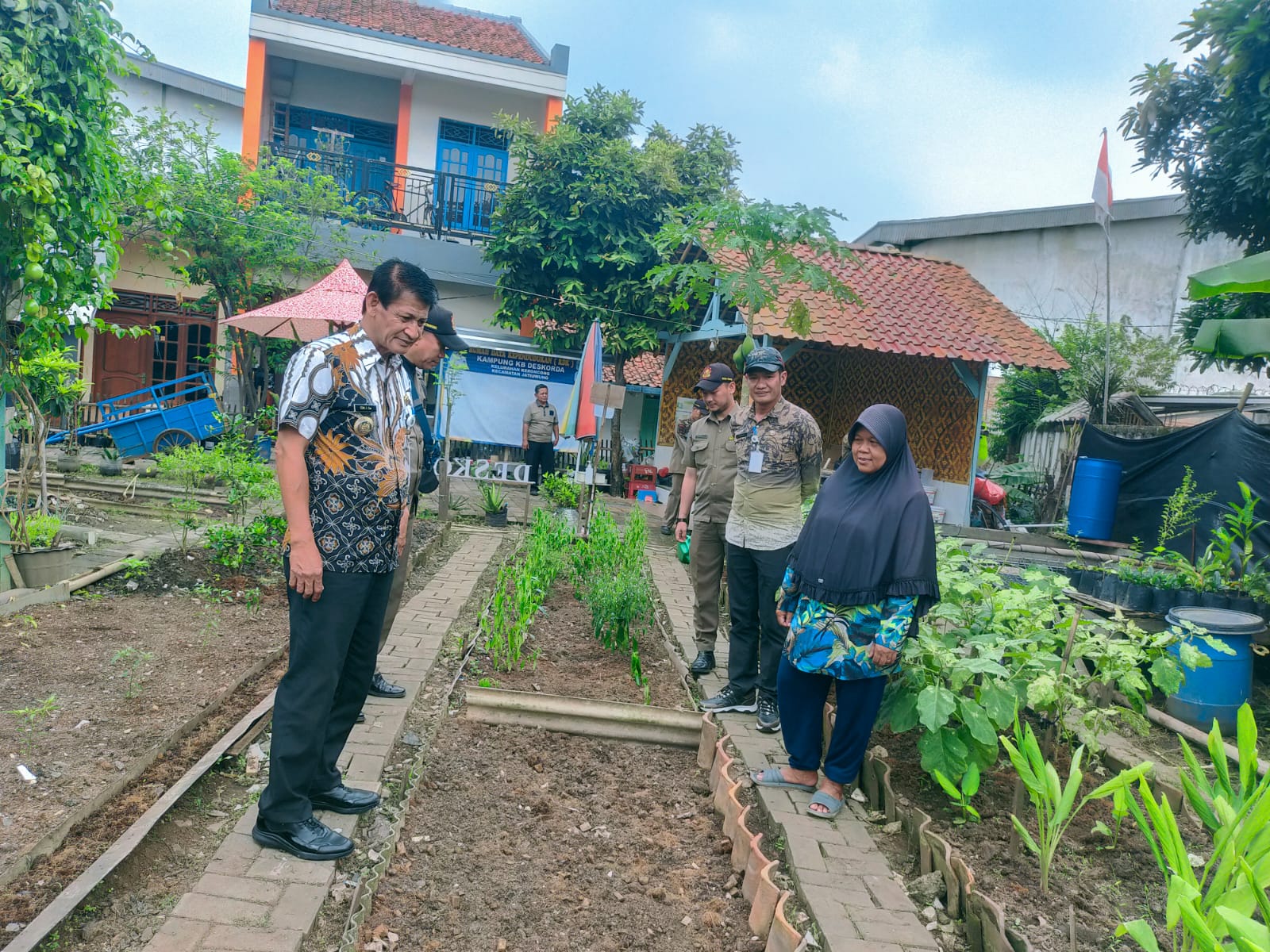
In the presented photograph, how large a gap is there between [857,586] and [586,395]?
6.62 meters

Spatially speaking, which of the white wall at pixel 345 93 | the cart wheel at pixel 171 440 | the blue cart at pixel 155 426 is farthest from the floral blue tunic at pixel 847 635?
the white wall at pixel 345 93

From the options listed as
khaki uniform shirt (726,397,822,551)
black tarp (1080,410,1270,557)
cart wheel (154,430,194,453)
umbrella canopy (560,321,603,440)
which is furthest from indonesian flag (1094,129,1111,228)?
cart wheel (154,430,194,453)

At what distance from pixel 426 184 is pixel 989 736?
15.9m

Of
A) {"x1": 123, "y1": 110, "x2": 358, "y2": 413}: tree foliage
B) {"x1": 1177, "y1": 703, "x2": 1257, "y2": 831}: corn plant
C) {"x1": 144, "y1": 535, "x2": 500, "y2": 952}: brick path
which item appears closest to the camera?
{"x1": 144, "y1": 535, "x2": 500, "y2": 952}: brick path

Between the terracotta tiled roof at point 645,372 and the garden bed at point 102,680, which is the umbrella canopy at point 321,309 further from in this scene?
the terracotta tiled roof at point 645,372

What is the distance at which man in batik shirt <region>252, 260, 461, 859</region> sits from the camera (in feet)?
8.47

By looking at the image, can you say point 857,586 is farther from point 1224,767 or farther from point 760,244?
point 760,244

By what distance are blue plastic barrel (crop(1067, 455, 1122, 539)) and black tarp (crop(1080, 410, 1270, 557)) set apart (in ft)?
0.29

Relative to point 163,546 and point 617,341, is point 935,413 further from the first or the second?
point 163,546

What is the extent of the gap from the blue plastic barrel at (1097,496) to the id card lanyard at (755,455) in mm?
8688

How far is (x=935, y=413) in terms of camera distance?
44.6 feet

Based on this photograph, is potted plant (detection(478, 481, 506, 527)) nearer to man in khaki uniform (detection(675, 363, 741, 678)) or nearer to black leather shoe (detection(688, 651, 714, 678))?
man in khaki uniform (detection(675, 363, 741, 678))

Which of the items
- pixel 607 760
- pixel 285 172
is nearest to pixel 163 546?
pixel 607 760

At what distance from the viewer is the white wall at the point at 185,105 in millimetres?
18766
